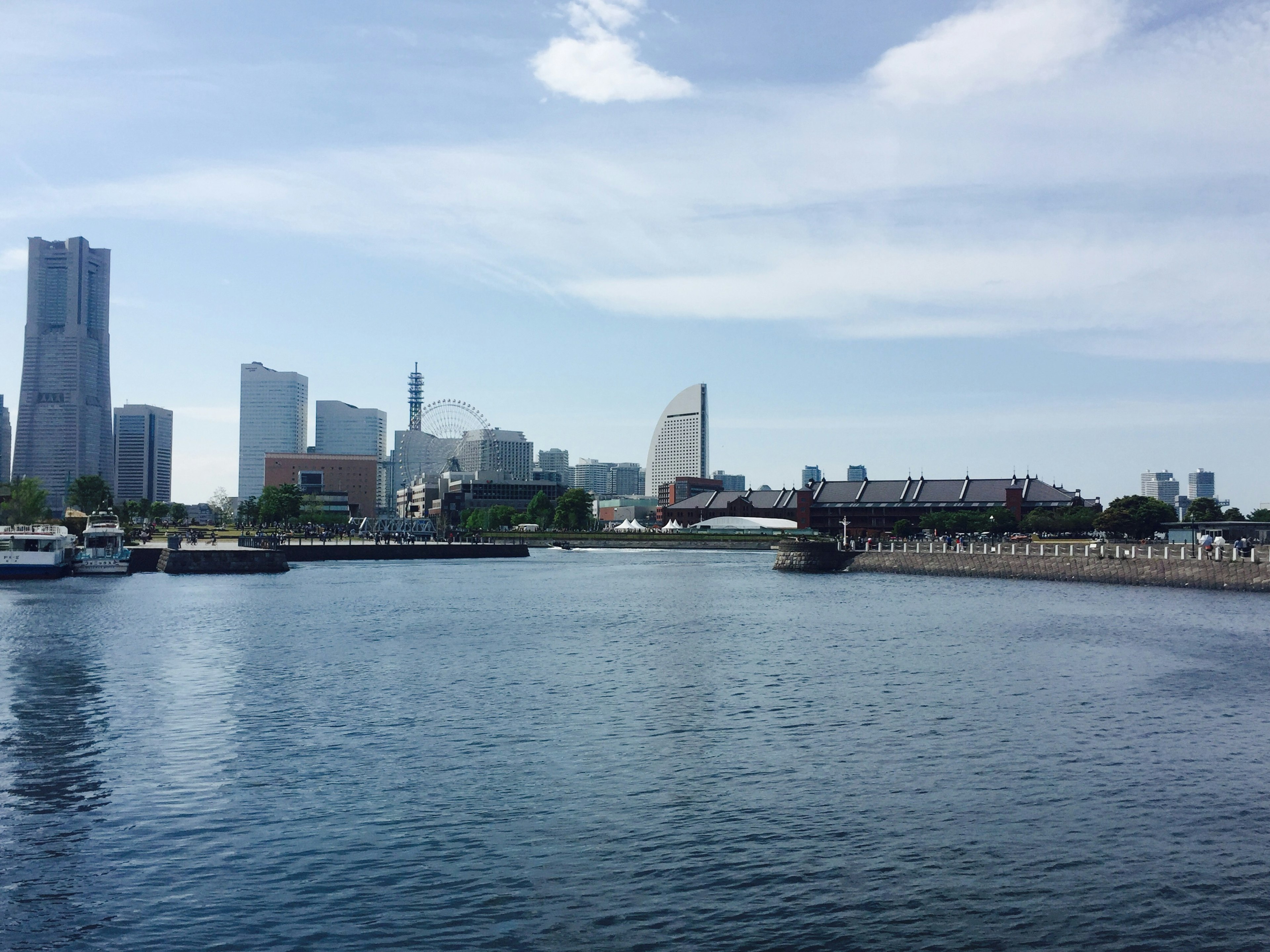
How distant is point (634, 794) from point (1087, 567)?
300 feet

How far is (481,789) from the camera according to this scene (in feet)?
83.6

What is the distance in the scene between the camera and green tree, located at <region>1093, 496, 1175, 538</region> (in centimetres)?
16500

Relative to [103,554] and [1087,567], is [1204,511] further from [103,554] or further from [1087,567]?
[103,554]

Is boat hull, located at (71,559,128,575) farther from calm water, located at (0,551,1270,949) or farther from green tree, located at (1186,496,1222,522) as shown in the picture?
green tree, located at (1186,496,1222,522)


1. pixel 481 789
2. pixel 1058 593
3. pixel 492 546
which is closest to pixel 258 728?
pixel 481 789

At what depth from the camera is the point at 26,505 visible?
166500mm

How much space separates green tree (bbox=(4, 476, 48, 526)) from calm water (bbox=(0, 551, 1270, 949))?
133 metres

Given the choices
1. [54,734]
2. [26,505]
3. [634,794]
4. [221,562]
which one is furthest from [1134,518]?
[26,505]

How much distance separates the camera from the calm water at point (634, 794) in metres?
17.7

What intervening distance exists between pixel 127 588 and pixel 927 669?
75709 millimetres

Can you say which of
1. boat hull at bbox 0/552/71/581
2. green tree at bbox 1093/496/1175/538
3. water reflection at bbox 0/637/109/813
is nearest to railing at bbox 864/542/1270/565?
green tree at bbox 1093/496/1175/538

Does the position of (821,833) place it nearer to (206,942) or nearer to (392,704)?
(206,942)

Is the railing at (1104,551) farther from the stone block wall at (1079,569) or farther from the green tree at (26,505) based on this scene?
the green tree at (26,505)

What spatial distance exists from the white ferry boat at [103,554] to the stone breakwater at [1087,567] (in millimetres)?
88832
